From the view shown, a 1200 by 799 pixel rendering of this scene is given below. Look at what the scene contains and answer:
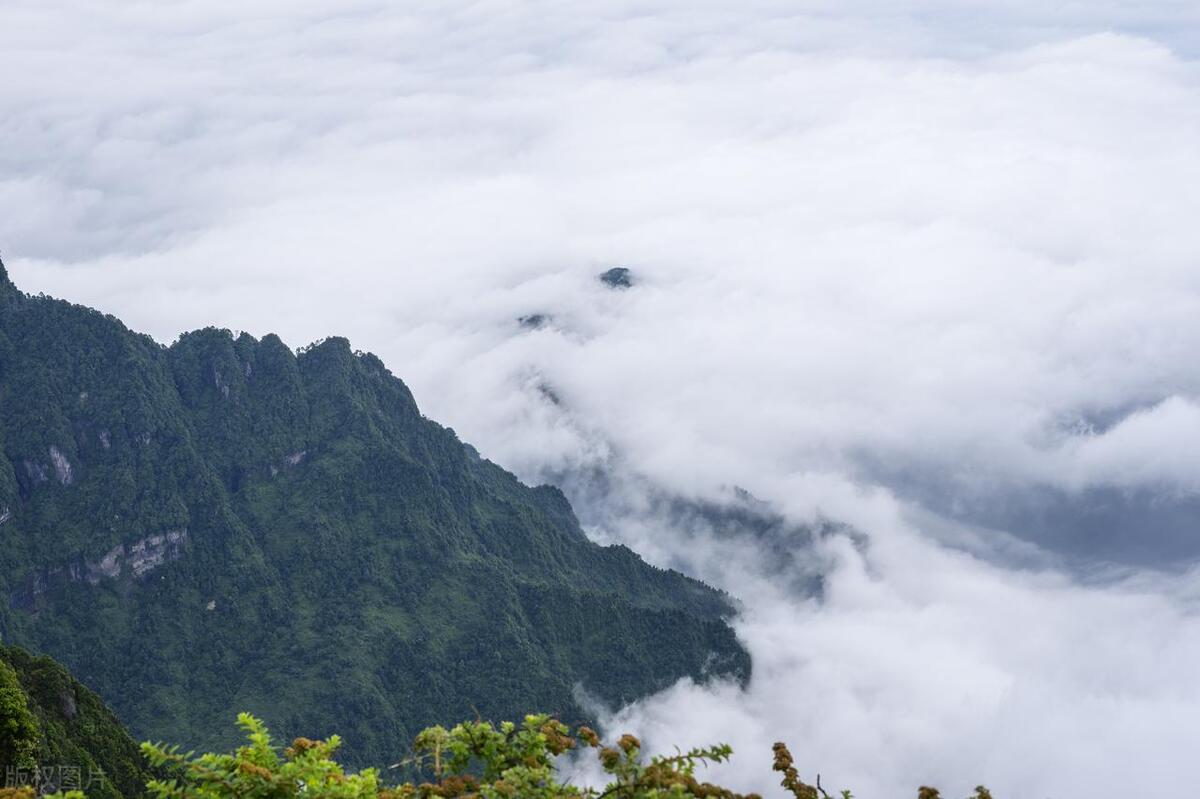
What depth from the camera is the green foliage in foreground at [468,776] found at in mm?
14539

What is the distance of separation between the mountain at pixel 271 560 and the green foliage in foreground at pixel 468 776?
81.4 meters

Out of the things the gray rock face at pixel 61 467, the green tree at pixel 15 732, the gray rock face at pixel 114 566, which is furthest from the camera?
the gray rock face at pixel 61 467

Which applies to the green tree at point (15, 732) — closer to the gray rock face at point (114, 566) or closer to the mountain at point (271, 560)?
the mountain at point (271, 560)

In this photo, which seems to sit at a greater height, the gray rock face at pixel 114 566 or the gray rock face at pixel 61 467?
the gray rock face at pixel 61 467

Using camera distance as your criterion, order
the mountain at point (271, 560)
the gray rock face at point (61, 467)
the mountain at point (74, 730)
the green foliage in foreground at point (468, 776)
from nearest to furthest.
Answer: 1. the green foliage in foreground at point (468, 776)
2. the mountain at point (74, 730)
3. the mountain at point (271, 560)
4. the gray rock face at point (61, 467)

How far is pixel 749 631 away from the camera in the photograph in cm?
14800

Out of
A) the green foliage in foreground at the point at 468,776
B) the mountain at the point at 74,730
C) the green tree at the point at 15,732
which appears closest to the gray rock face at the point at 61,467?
the mountain at the point at 74,730

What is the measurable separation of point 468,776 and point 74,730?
49.3m

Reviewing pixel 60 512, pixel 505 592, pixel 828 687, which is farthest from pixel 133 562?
pixel 828 687

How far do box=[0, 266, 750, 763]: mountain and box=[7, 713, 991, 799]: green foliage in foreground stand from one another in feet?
267

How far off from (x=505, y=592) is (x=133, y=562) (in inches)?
1392

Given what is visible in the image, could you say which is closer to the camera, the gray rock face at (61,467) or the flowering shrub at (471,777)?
the flowering shrub at (471,777)

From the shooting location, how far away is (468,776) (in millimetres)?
15672

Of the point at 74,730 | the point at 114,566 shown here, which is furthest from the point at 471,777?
the point at 114,566
